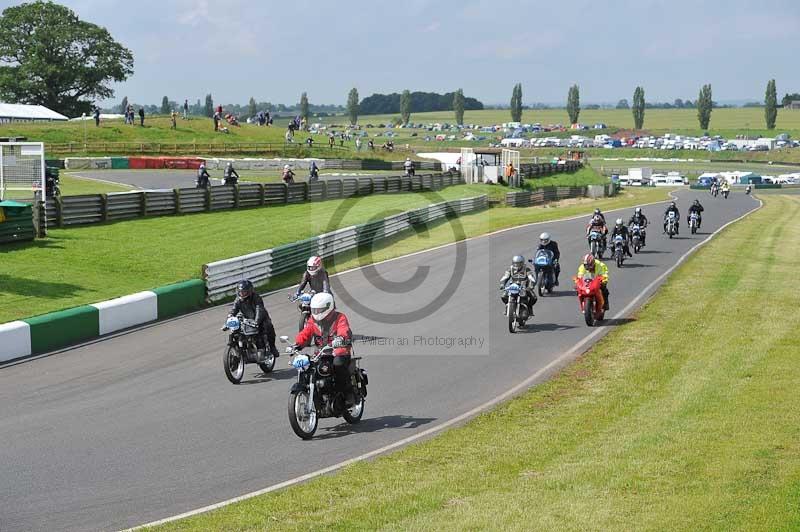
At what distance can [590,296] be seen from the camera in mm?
22047

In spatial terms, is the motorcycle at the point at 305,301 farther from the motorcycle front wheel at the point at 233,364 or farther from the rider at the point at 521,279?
the rider at the point at 521,279

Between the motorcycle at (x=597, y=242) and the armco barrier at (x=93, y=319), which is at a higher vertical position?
the motorcycle at (x=597, y=242)

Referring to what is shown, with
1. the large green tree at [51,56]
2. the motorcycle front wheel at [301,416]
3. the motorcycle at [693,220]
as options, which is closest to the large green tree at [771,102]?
the large green tree at [51,56]

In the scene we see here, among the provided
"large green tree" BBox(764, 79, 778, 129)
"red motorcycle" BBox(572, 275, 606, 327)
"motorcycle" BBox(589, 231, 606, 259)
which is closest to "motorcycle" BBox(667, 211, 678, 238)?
"motorcycle" BBox(589, 231, 606, 259)

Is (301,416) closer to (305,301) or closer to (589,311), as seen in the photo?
(305,301)

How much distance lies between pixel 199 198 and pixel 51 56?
72830mm

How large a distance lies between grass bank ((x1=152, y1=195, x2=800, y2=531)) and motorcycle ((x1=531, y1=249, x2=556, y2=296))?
19.0ft

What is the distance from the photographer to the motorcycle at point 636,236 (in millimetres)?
36438

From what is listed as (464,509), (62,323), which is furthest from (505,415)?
(62,323)

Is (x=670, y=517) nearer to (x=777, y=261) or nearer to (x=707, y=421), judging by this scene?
(x=707, y=421)


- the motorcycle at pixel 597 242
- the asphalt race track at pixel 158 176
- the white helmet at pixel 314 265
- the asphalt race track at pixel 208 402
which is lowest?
→ the asphalt race track at pixel 208 402

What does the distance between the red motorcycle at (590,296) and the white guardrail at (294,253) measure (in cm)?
851

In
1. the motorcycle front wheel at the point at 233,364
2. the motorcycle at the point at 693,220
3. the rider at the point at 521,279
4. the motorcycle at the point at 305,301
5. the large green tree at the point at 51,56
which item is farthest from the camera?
the large green tree at the point at 51,56

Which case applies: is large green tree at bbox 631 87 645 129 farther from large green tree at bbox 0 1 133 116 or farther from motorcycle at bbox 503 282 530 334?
motorcycle at bbox 503 282 530 334
